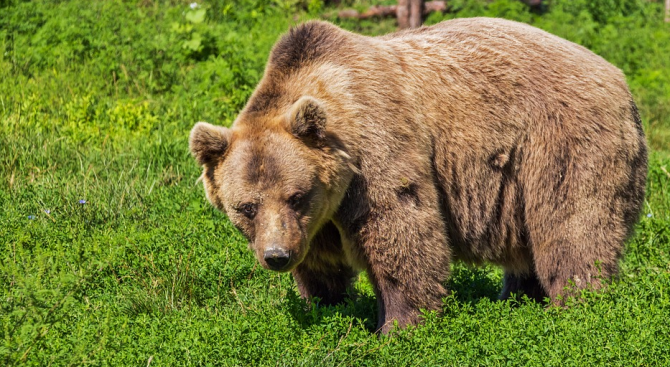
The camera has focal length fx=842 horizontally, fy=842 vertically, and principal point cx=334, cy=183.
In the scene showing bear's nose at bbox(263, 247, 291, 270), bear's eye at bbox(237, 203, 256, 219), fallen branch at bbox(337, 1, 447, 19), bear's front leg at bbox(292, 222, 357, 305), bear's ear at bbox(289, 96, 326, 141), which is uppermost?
bear's ear at bbox(289, 96, 326, 141)

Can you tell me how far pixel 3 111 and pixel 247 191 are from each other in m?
4.91

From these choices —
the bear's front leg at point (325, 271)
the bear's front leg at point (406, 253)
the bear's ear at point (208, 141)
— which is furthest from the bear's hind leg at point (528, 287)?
the bear's ear at point (208, 141)

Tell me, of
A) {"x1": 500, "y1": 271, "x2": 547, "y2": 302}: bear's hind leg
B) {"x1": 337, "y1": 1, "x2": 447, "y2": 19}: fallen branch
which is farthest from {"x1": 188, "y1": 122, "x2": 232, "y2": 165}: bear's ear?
{"x1": 337, "y1": 1, "x2": 447, "y2": 19}: fallen branch

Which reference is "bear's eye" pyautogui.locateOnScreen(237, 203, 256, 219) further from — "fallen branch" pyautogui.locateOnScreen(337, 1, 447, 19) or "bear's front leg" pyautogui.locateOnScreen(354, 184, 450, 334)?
"fallen branch" pyautogui.locateOnScreen(337, 1, 447, 19)

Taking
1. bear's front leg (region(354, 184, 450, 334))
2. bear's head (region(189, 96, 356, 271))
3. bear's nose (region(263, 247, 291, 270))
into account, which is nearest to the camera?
bear's nose (region(263, 247, 291, 270))

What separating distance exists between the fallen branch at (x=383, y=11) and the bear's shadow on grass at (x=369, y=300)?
7566 mm

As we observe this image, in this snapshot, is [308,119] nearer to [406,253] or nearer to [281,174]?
[281,174]

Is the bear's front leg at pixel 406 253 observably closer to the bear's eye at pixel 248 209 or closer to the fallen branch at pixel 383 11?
the bear's eye at pixel 248 209

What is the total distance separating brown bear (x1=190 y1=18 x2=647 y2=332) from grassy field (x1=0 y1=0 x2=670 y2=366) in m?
0.36

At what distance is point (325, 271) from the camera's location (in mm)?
5676

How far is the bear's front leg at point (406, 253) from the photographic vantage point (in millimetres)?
5145

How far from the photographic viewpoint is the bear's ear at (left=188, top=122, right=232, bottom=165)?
4.98 meters

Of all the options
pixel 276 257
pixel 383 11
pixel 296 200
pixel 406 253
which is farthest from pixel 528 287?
pixel 383 11

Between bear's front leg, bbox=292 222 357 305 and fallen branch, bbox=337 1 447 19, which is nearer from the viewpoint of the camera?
bear's front leg, bbox=292 222 357 305
